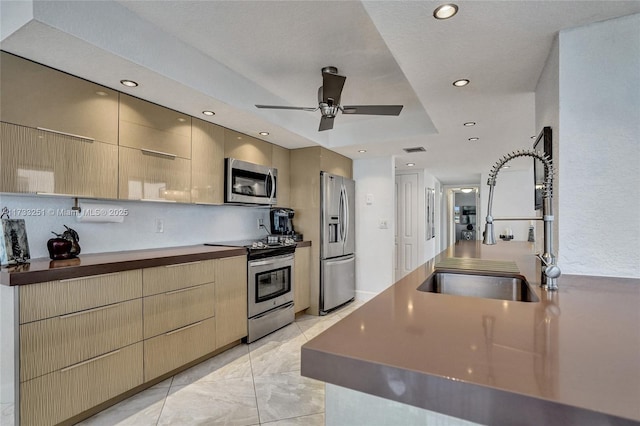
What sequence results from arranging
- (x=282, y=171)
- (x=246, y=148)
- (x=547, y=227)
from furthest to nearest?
(x=282, y=171), (x=246, y=148), (x=547, y=227)

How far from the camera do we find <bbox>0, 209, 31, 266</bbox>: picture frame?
70.8 inches

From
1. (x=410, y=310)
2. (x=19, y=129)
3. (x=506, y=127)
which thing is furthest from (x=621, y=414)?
(x=506, y=127)

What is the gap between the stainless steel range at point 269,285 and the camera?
312cm

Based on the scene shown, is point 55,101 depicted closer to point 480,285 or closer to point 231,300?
point 231,300

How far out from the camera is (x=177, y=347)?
2428mm

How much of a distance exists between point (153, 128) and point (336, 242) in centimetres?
257

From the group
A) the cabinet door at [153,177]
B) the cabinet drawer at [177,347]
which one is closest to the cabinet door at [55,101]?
the cabinet door at [153,177]

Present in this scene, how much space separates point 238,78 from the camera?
2.69 m

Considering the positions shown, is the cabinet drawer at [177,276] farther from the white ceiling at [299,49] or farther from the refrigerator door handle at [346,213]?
the refrigerator door handle at [346,213]

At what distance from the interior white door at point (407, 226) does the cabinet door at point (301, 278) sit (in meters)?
2.68

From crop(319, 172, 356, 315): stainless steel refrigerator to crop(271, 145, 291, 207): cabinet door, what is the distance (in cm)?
45

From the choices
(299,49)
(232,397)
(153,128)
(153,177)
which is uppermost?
(299,49)

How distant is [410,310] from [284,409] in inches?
59.8

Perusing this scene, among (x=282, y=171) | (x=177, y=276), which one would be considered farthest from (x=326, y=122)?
(x=177, y=276)
